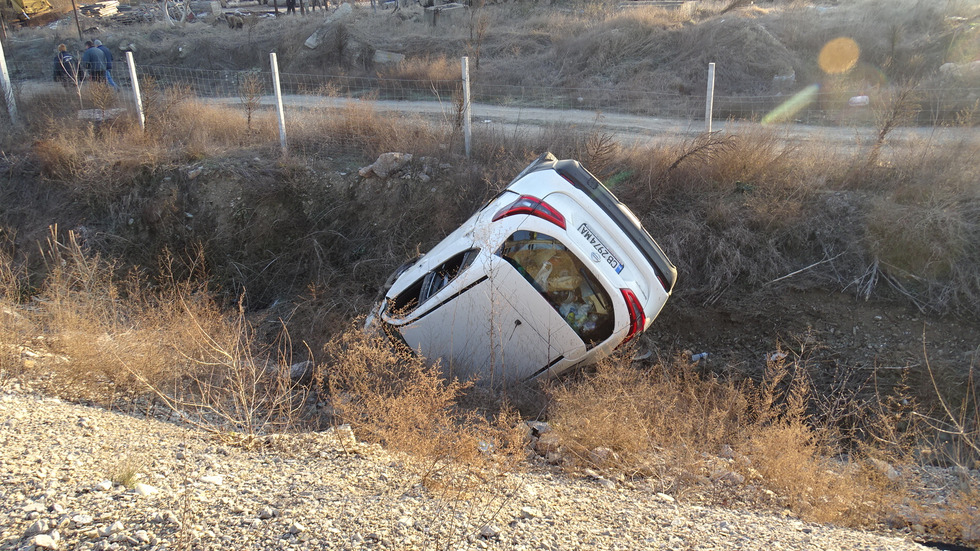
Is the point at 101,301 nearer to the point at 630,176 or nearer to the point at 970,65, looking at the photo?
the point at 630,176

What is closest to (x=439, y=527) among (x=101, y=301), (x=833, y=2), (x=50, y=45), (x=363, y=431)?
(x=363, y=431)

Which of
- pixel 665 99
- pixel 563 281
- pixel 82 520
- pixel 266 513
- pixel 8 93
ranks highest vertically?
pixel 8 93

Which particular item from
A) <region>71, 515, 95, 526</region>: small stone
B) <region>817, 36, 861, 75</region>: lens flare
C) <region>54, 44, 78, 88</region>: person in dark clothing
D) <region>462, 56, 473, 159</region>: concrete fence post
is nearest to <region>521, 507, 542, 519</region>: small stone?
<region>71, 515, 95, 526</region>: small stone

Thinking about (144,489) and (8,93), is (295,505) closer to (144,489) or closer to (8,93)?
(144,489)

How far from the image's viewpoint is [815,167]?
8.52m

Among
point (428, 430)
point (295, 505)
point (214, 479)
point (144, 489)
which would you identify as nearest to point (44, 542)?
point (144, 489)

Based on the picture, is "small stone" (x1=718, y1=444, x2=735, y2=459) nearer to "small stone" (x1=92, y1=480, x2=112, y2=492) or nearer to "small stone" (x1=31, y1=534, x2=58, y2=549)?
"small stone" (x1=92, y1=480, x2=112, y2=492)

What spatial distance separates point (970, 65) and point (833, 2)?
9.29m

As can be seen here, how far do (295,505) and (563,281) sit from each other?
3.05 meters

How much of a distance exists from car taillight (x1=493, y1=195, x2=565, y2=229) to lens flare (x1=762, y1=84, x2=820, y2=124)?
299 inches

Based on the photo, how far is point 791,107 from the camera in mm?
12383

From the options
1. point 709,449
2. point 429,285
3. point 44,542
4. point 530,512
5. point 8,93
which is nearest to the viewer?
point 44,542

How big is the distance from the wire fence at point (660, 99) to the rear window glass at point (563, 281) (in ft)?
18.1

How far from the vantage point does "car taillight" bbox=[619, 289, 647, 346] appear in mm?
5344
